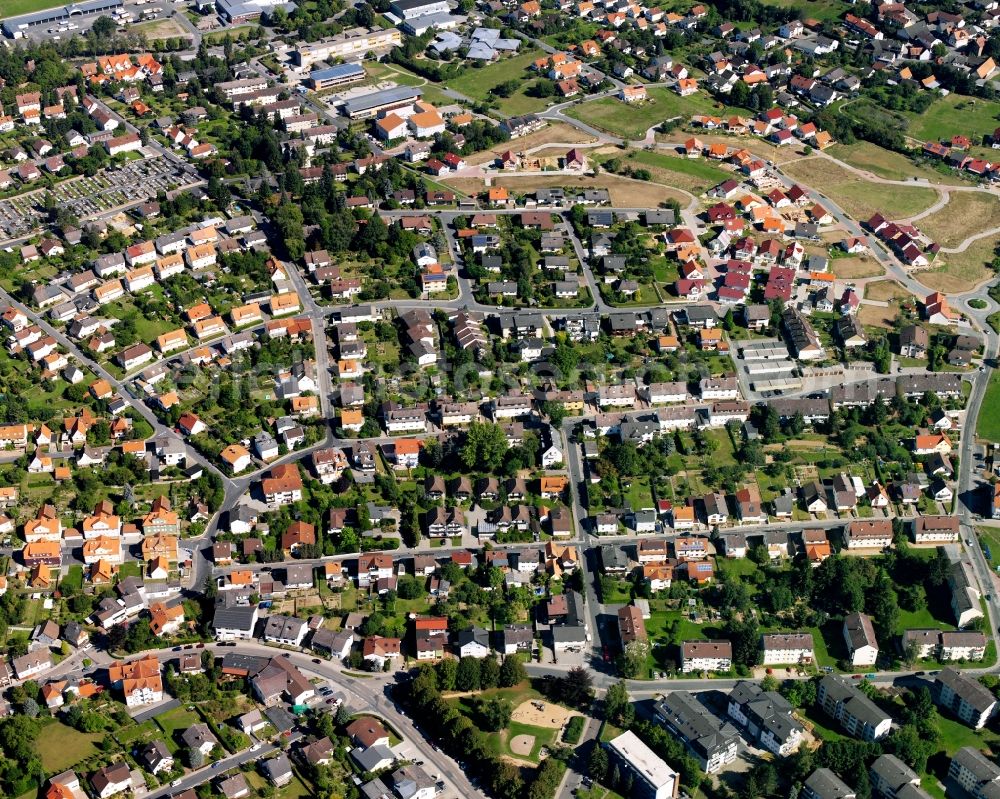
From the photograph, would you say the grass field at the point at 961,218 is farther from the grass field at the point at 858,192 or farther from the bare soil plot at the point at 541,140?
the bare soil plot at the point at 541,140

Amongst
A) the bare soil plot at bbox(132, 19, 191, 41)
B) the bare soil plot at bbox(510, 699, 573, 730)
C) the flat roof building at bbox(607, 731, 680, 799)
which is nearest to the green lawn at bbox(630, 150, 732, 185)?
the bare soil plot at bbox(132, 19, 191, 41)

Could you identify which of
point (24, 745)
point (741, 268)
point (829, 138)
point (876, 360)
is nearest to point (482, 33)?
point (829, 138)

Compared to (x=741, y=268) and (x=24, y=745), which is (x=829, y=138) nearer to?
(x=741, y=268)

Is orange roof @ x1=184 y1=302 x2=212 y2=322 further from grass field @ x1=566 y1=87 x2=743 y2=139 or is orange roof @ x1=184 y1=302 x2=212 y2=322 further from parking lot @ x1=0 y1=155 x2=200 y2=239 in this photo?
grass field @ x1=566 y1=87 x2=743 y2=139

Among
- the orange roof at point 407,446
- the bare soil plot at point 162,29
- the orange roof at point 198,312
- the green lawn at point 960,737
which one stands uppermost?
the bare soil plot at point 162,29

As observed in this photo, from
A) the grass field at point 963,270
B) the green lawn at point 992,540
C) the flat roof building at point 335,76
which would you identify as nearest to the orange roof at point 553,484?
the green lawn at point 992,540

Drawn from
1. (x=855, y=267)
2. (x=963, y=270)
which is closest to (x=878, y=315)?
(x=855, y=267)
